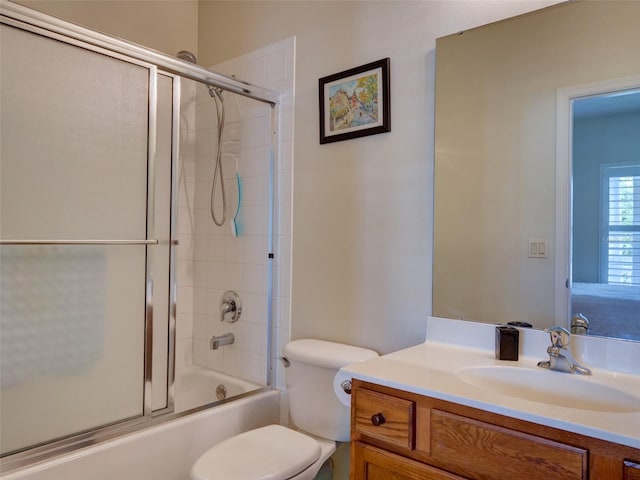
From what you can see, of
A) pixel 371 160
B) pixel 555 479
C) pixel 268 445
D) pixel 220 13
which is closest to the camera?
pixel 555 479

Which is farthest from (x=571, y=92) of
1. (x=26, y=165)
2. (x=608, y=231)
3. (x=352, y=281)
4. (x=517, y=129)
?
(x=26, y=165)

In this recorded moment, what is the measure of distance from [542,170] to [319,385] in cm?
113

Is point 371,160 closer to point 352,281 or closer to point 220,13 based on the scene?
point 352,281

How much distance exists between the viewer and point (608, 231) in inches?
50.0

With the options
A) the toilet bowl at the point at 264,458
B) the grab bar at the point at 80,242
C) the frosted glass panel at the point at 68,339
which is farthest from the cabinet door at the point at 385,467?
the grab bar at the point at 80,242

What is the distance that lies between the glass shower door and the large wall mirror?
118 centimetres

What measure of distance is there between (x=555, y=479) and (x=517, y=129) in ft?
3.40

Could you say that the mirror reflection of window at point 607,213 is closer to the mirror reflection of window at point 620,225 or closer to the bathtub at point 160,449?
the mirror reflection of window at point 620,225

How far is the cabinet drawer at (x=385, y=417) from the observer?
1079 mm

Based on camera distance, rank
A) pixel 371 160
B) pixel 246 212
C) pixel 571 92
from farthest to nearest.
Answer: pixel 246 212 < pixel 371 160 < pixel 571 92

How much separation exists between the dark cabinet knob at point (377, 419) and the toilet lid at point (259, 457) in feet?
1.47

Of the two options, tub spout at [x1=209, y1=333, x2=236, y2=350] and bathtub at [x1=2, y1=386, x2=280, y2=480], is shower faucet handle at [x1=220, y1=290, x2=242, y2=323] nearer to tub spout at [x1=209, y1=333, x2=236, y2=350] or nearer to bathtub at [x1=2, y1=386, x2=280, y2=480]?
tub spout at [x1=209, y1=333, x2=236, y2=350]

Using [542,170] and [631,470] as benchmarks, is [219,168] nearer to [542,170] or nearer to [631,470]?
[542,170]

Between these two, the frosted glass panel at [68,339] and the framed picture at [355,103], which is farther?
the framed picture at [355,103]
